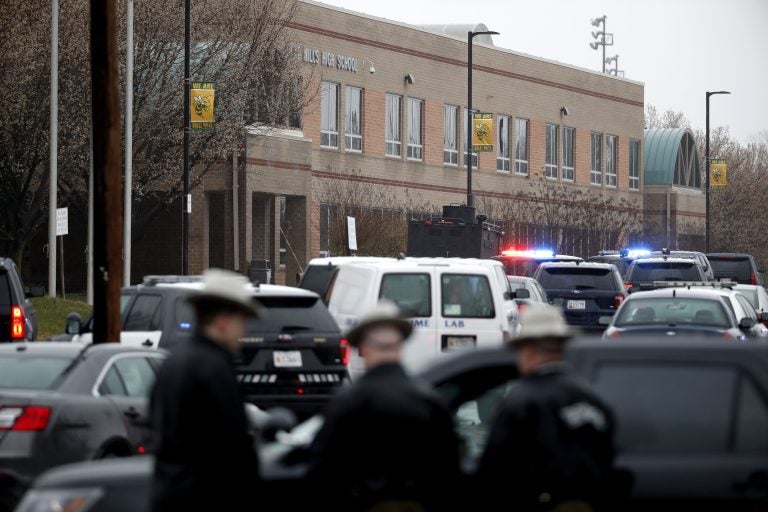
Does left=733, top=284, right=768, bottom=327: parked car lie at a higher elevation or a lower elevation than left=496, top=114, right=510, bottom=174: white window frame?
lower

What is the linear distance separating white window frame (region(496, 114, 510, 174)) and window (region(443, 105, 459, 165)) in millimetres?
2405

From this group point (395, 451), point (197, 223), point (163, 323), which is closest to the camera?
point (395, 451)

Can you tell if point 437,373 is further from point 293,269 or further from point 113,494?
point 293,269

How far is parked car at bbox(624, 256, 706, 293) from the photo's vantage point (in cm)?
3200

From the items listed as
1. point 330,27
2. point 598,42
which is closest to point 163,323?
point 330,27

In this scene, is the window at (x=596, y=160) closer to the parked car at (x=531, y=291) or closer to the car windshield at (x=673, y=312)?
the parked car at (x=531, y=291)

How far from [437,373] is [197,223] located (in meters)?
44.1

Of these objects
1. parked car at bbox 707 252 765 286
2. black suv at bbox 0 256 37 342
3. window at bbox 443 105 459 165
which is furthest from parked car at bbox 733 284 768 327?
window at bbox 443 105 459 165

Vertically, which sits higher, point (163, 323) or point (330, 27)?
point (330, 27)

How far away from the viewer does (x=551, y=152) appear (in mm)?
71125

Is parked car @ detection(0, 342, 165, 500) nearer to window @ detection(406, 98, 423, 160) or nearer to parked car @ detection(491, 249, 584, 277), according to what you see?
parked car @ detection(491, 249, 584, 277)

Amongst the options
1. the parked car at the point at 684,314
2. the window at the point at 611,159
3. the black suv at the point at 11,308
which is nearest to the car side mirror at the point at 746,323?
→ the parked car at the point at 684,314

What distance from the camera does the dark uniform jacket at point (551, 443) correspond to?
6180 millimetres

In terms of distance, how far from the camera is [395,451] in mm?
6328
